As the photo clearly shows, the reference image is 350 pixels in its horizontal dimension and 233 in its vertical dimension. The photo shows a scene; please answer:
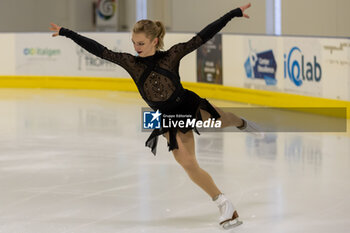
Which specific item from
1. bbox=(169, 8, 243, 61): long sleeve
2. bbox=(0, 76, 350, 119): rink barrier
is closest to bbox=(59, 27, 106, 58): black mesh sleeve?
bbox=(169, 8, 243, 61): long sleeve

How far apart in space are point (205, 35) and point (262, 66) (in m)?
6.21

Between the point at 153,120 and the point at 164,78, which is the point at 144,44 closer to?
the point at 164,78

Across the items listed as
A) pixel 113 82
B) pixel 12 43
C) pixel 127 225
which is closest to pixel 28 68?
pixel 12 43

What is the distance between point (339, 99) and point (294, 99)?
0.85 metres

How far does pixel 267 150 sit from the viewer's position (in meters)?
7.24

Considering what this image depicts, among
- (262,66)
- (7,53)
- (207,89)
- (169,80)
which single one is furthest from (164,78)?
(7,53)

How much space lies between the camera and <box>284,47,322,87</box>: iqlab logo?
9.51 metres

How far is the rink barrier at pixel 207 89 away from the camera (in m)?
9.71

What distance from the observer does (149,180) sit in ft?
19.5

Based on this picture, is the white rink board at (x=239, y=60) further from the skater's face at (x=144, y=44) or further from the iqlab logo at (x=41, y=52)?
the skater's face at (x=144, y=44)

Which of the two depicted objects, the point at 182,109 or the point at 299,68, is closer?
the point at 182,109

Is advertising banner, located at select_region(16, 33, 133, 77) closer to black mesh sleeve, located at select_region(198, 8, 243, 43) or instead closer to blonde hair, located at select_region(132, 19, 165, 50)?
blonde hair, located at select_region(132, 19, 165, 50)

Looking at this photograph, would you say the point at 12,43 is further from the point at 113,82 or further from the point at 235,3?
the point at 235,3

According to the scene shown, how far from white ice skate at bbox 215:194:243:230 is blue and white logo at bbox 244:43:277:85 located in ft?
19.5
